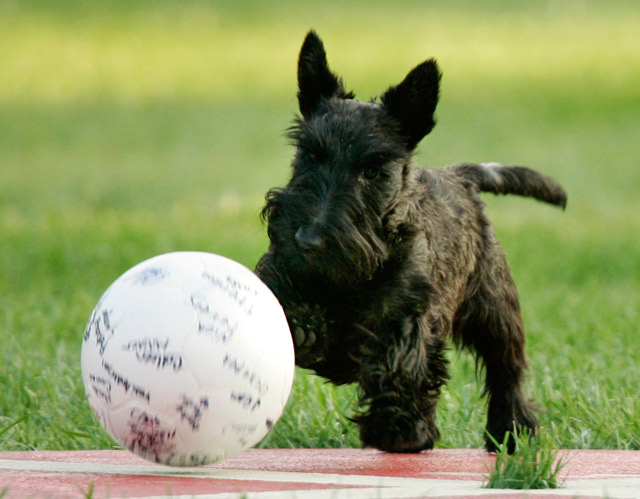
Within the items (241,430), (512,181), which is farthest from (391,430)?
(512,181)

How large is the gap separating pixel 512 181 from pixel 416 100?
164 cm

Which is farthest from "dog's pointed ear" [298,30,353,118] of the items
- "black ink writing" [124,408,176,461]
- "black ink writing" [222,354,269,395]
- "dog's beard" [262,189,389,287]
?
"black ink writing" [124,408,176,461]

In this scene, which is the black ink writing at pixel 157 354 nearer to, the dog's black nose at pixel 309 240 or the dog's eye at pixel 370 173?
the dog's black nose at pixel 309 240

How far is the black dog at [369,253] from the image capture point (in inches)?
175

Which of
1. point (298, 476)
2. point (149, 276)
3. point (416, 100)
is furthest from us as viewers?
point (416, 100)

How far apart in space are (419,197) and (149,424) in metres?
1.81

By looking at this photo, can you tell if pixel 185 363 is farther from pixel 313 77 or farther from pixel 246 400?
pixel 313 77

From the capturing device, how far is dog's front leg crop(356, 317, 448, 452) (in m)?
4.45

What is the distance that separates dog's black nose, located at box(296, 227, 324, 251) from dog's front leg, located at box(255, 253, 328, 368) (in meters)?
0.20

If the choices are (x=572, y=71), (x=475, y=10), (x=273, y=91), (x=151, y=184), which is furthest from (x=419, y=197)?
(x=475, y=10)

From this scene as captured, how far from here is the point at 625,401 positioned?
580cm

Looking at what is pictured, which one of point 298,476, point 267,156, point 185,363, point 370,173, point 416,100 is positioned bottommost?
point 267,156

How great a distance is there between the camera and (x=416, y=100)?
4953 mm

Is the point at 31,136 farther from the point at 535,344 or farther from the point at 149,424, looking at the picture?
the point at 149,424
